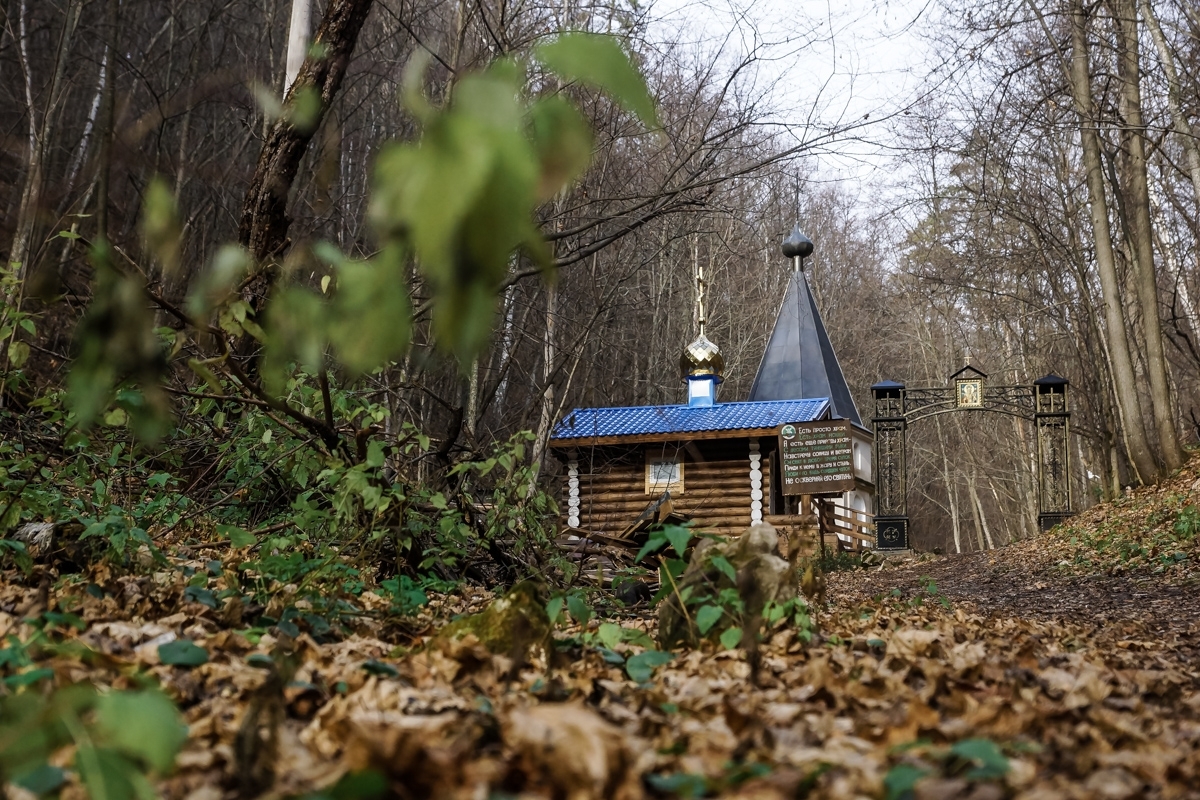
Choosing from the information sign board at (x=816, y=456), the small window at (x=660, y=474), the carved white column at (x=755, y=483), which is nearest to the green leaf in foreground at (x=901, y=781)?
the small window at (x=660, y=474)

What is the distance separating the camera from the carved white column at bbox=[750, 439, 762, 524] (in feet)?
73.4

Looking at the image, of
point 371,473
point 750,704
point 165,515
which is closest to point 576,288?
point 165,515

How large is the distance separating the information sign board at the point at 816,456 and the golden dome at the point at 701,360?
4.07 meters

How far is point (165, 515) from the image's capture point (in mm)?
6180

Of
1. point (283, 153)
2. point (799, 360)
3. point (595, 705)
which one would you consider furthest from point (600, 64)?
point (799, 360)

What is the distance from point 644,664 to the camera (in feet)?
10.8

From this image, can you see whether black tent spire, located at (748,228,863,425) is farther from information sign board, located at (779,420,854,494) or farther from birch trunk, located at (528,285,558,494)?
birch trunk, located at (528,285,558,494)

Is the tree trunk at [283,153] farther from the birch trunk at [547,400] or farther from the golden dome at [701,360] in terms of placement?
the golden dome at [701,360]

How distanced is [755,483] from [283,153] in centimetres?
1650

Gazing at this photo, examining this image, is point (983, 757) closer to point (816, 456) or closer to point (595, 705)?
point (595, 705)

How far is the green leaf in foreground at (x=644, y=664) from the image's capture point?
322 centimetres

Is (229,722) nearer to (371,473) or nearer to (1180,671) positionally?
(371,473)

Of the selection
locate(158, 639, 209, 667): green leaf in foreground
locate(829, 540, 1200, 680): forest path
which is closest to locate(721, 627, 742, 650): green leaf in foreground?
locate(158, 639, 209, 667): green leaf in foreground

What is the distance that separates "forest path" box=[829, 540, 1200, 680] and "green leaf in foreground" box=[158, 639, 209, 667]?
3.60m
